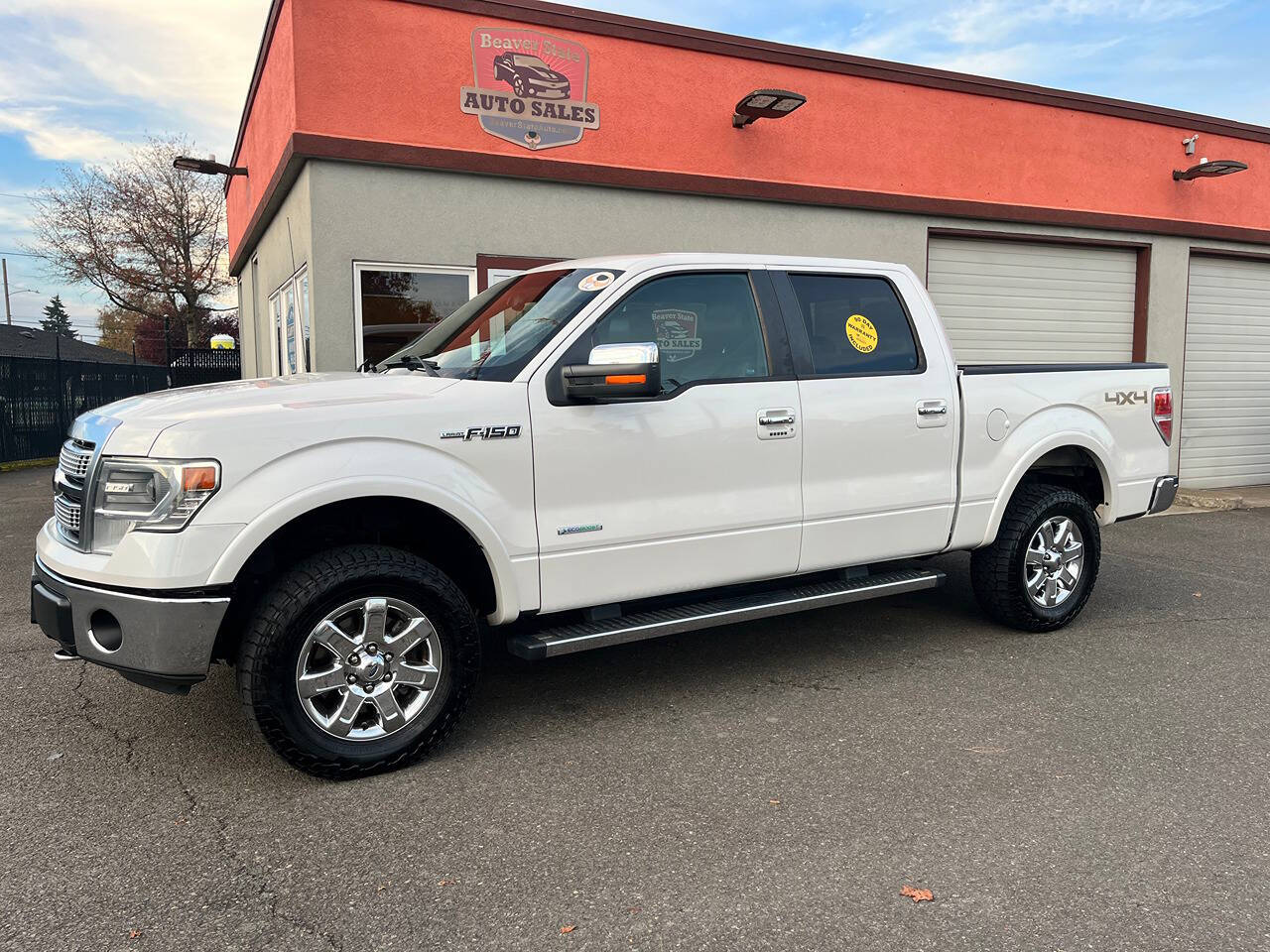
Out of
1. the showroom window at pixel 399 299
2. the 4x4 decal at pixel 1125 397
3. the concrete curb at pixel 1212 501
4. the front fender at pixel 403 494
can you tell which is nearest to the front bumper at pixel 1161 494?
the 4x4 decal at pixel 1125 397

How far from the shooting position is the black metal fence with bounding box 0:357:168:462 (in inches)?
600

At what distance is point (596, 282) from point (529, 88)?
206 inches

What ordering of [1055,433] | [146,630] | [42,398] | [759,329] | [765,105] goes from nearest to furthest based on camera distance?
1. [146,630]
2. [759,329]
3. [1055,433]
4. [765,105]
5. [42,398]

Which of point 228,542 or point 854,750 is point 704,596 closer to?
point 854,750

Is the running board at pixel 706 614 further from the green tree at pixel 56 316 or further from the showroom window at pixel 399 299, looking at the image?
the green tree at pixel 56 316

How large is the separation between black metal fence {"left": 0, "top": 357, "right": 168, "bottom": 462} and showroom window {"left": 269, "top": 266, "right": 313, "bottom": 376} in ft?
13.2

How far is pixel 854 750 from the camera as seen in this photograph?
3.83m

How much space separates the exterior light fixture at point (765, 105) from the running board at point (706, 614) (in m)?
5.75

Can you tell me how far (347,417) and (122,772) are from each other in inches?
65.7

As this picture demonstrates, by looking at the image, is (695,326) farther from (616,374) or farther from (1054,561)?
(1054,561)

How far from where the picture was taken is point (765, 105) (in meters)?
9.20

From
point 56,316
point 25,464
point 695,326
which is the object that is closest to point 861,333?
point 695,326

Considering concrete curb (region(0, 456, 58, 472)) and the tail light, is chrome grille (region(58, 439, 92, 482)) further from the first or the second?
concrete curb (region(0, 456, 58, 472))

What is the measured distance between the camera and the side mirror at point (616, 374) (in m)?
3.66
